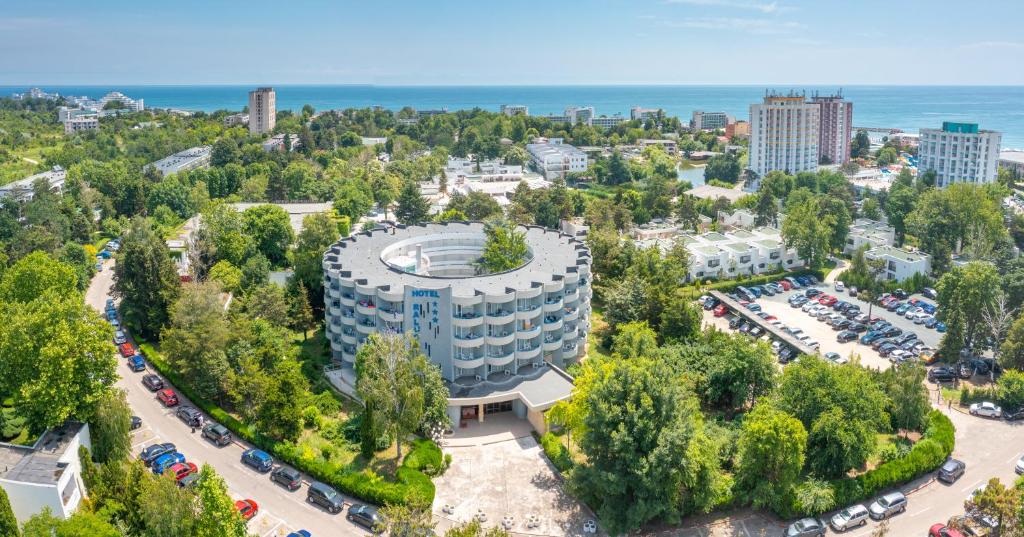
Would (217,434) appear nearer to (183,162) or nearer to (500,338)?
(500,338)

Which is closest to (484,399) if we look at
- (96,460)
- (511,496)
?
(511,496)

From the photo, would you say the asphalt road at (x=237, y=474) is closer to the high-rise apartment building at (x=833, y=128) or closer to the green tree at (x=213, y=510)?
the green tree at (x=213, y=510)

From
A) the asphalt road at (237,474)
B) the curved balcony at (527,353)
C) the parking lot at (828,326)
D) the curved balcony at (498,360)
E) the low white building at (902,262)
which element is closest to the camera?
the asphalt road at (237,474)

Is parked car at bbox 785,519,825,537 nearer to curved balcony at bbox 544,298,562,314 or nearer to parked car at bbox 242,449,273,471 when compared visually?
curved balcony at bbox 544,298,562,314

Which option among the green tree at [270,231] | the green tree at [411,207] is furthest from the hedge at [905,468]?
the green tree at [411,207]

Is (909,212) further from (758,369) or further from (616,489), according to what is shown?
(616,489)

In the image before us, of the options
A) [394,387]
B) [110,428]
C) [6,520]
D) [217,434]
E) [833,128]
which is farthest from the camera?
[833,128]

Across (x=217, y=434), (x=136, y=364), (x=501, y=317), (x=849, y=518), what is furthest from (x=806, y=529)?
(x=136, y=364)
